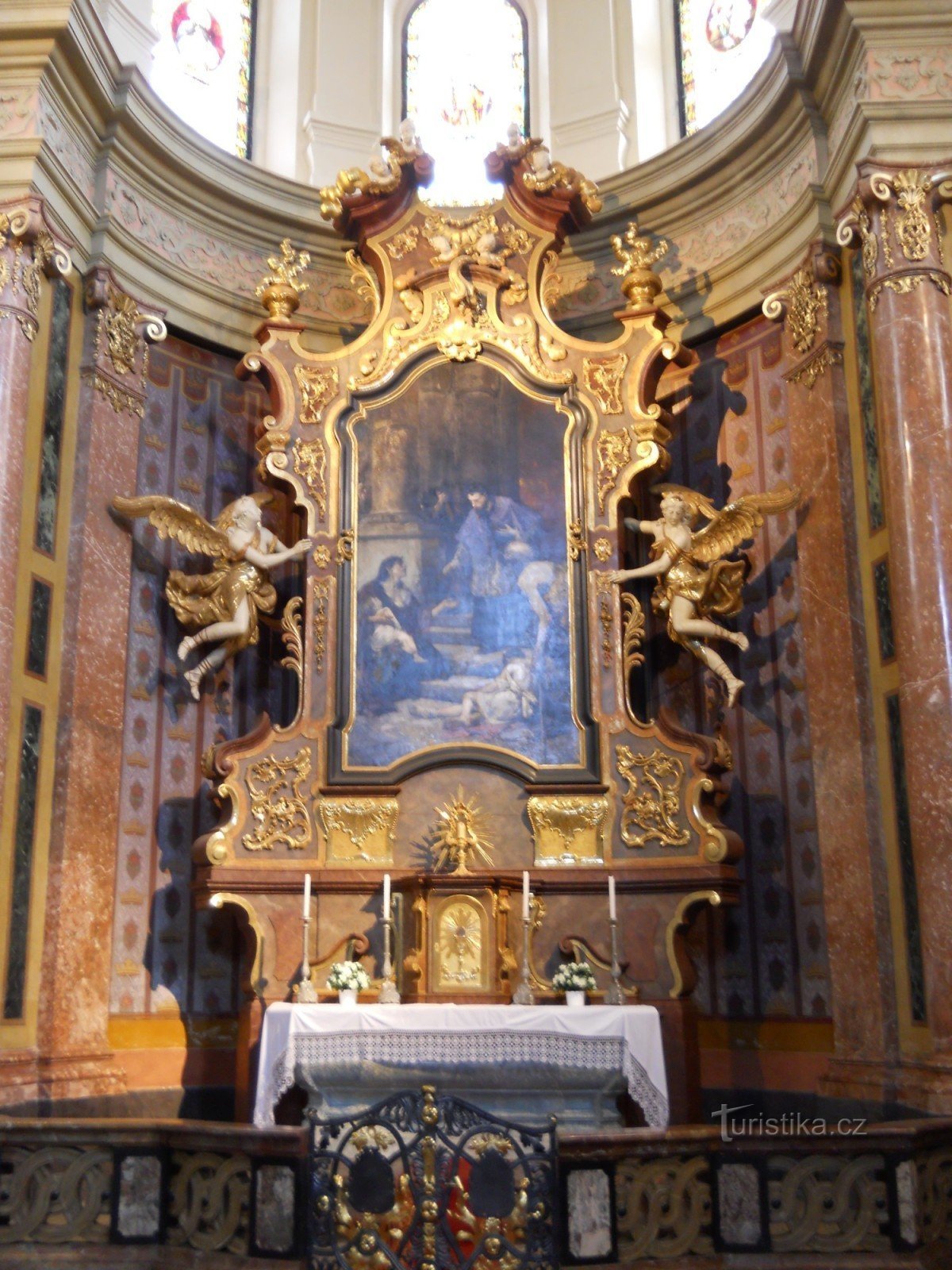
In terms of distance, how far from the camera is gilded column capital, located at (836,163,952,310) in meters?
9.25

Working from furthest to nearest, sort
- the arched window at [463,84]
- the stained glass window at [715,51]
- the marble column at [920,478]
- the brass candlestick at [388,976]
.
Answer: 1. the arched window at [463,84]
2. the stained glass window at [715,51]
3. the brass candlestick at [388,976]
4. the marble column at [920,478]

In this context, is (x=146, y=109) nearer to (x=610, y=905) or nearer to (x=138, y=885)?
(x=138, y=885)

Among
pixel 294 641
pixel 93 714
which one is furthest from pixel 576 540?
pixel 93 714

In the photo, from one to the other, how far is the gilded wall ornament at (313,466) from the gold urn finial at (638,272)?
2.68 m

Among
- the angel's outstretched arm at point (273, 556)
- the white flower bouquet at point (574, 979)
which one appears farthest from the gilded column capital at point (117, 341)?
the white flower bouquet at point (574, 979)

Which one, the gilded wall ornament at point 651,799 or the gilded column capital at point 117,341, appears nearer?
the gilded wall ornament at point 651,799

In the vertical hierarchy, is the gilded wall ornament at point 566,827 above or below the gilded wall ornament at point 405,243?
below

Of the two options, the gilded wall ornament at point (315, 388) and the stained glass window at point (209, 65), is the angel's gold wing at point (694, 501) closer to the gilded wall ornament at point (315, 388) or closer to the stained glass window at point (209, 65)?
the gilded wall ornament at point (315, 388)

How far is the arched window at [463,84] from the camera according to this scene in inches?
548

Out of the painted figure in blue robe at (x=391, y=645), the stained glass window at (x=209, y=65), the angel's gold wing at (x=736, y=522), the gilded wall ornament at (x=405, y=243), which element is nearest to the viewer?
the angel's gold wing at (x=736, y=522)

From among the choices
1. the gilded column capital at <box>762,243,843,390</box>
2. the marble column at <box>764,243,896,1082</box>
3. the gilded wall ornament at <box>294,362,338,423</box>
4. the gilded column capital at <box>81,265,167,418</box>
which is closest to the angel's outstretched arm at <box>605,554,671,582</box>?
the marble column at <box>764,243,896,1082</box>

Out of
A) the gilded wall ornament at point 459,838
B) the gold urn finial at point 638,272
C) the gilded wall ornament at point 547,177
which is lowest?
the gilded wall ornament at point 459,838

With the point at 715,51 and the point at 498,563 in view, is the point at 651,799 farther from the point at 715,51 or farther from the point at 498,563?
the point at 715,51

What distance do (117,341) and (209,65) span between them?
3.84 m
